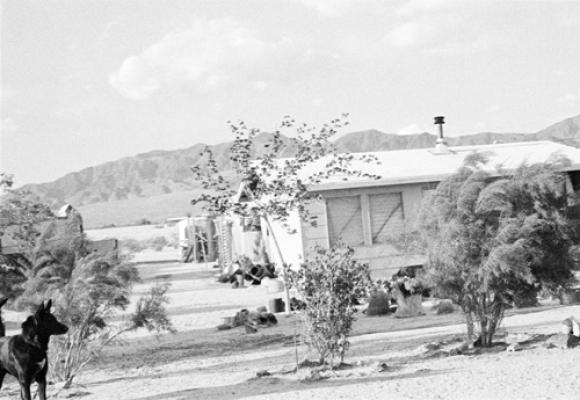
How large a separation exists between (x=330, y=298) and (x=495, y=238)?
1.95m

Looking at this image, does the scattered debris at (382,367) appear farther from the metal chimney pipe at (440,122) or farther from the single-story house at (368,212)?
the metal chimney pipe at (440,122)

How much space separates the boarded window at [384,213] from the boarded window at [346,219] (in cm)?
31

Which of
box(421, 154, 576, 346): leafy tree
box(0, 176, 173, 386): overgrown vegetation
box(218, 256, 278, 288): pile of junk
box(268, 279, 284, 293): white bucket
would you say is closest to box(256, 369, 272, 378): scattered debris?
box(0, 176, 173, 386): overgrown vegetation

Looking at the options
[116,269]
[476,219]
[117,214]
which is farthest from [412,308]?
[117,214]

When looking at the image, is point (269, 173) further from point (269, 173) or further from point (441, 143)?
point (441, 143)

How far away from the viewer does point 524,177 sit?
31.7 ft

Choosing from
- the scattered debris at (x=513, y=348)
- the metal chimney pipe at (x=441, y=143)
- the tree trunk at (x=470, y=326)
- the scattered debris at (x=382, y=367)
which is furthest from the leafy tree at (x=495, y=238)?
the metal chimney pipe at (x=441, y=143)

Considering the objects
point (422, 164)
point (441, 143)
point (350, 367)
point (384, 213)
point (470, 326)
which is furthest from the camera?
point (441, 143)

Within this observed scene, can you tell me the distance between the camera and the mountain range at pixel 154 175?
114 metres

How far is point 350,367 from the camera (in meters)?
9.08

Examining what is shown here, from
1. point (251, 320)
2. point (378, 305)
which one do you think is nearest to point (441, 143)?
point (378, 305)

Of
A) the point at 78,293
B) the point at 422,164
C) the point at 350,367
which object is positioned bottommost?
the point at 350,367

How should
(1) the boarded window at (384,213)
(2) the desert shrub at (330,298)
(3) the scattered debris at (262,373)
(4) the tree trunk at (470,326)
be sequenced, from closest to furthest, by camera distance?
(3) the scattered debris at (262,373) < (2) the desert shrub at (330,298) < (4) the tree trunk at (470,326) < (1) the boarded window at (384,213)

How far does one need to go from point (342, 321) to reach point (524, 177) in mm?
2728
